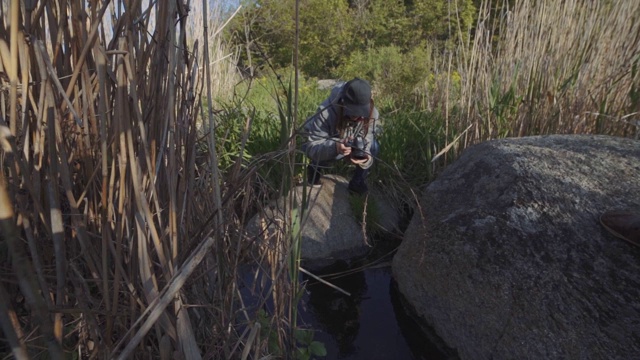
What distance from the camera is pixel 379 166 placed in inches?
131

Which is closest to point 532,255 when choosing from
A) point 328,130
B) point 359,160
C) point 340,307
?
point 340,307

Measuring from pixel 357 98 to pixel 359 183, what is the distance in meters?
0.68

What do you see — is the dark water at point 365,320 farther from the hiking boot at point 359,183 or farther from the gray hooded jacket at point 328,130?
the gray hooded jacket at point 328,130

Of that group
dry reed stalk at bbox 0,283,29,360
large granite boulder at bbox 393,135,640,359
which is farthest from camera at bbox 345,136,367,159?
dry reed stalk at bbox 0,283,29,360

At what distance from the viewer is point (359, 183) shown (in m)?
3.11

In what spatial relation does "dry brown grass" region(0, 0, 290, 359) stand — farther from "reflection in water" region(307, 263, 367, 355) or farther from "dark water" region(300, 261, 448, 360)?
"reflection in water" region(307, 263, 367, 355)

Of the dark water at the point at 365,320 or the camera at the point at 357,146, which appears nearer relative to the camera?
the dark water at the point at 365,320

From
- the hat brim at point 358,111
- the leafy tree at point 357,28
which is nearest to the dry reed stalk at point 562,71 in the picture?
the hat brim at point 358,111

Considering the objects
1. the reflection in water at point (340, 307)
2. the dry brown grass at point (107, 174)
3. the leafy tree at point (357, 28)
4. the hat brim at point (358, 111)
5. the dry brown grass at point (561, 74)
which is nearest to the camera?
the dry brown grass at point (107, 174)

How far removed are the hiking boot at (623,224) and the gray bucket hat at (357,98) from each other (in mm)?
1501

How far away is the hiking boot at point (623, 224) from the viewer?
59.0 inches

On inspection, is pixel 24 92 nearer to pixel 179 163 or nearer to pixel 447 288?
pixel 179 163

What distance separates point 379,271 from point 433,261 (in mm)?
743

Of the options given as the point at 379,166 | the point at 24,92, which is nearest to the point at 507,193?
the point at 379,166
